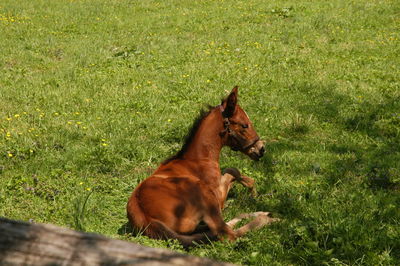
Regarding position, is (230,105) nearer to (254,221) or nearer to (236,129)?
(236,129)

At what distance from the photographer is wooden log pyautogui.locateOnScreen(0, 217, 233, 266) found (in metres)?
2.07

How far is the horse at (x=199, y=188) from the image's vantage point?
554cm

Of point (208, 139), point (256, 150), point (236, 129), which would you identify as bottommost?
point (256, 150)

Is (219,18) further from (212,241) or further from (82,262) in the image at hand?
(82,262)

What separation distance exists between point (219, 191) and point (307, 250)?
1.73 metres

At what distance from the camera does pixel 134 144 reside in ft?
28.5

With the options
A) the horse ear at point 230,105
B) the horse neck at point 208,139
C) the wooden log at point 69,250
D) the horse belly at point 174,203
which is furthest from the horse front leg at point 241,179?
the wooden log at point 69,250

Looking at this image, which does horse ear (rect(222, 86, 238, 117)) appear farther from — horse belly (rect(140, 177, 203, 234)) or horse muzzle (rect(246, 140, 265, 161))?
horse belly (rect(140, 177, 203, 234))

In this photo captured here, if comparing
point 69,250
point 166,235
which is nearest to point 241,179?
point 166,235

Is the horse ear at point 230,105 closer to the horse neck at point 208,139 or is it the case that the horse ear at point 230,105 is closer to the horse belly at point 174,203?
the horse neck at point 208,139

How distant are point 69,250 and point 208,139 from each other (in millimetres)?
4825

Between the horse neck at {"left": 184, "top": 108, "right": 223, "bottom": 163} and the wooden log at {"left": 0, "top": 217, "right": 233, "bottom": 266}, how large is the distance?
461 centimetres

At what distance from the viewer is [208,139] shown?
689 centimetres

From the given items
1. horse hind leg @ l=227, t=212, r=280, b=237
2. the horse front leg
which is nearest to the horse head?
the horse front leg
